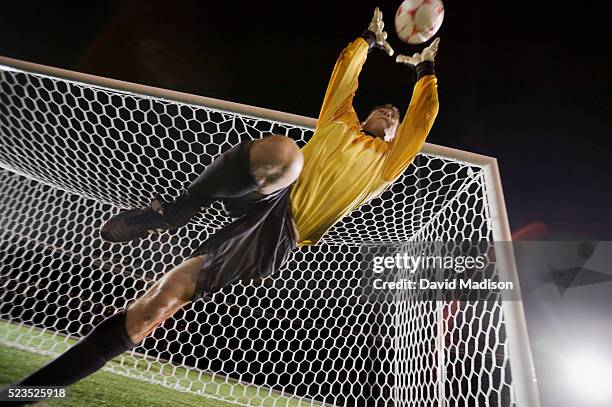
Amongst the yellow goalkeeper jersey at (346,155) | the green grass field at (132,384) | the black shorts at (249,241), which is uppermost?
the yellow goalkeeper jersey at (346,155)

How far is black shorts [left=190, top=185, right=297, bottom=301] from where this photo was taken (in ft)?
3.44

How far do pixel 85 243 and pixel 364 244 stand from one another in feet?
3.21

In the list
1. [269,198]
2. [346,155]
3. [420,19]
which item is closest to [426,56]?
[420,19]

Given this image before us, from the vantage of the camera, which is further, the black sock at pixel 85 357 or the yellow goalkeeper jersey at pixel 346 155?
the yellow goalkeeper jersey at pixel 346 155

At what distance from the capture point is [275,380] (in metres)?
1.27

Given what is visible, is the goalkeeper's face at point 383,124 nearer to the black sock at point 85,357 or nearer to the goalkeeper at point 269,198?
the goalkeeper at point 269,198

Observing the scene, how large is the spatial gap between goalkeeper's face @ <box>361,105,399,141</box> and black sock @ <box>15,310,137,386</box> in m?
0.88

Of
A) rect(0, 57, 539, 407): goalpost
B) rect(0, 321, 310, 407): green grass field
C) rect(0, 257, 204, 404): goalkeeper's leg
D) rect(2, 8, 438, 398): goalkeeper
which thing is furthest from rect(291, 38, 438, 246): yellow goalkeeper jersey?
rect(0, 321, 310, 407): green grass field

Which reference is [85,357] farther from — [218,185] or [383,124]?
[383,124]

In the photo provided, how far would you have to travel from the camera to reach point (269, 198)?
1.07 metres

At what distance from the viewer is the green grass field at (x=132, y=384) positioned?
944mm

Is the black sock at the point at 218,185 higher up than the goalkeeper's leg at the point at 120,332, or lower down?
higher up

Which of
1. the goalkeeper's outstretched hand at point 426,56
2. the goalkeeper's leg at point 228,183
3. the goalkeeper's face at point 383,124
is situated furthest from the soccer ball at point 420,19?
the goalkeeper's leg at point 228,183

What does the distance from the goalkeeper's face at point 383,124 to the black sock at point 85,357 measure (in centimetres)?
88
